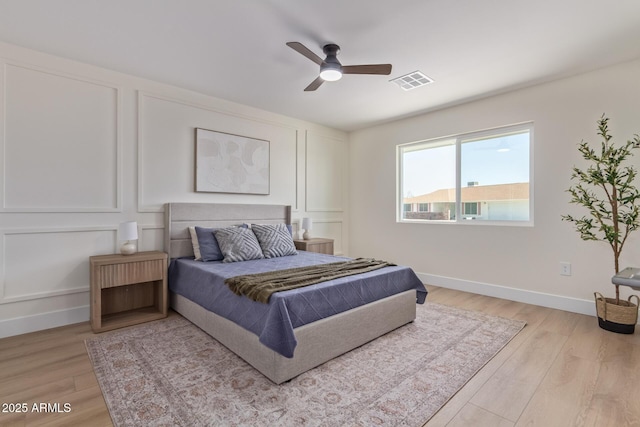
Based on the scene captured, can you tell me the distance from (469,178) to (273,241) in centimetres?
289

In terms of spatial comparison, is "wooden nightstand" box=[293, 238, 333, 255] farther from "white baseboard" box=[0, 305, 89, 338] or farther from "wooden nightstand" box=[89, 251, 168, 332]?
"white baseboard" box=[0, 305, 89, 338]

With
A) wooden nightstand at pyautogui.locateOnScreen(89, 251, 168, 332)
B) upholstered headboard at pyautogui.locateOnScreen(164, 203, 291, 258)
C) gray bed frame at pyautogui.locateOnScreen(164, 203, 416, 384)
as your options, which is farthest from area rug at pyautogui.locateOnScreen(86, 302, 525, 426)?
upholstered headboard at pyautogui.locateOnScreen(164, 203, 291, 258)

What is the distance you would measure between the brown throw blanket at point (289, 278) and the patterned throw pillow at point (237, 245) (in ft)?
2.48

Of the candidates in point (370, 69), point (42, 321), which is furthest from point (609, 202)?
point (42, 321)

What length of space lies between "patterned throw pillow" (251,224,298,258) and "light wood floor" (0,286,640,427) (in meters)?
1.86

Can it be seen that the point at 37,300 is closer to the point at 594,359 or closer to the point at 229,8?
the point at 229,8

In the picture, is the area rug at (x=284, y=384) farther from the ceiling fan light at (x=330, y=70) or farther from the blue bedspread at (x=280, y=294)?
the ceiling fan light at (x=330, y=70)

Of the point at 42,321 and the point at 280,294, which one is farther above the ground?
the point at 280,294

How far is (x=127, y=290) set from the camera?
3215mm

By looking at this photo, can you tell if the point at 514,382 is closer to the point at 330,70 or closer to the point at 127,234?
the point at 330,70

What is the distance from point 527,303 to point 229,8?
14.2 ft

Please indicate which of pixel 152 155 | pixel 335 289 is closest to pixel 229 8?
pixel 152 155

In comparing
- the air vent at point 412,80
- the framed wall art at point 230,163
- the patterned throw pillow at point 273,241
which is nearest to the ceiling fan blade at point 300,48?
the air vent at point 412,80

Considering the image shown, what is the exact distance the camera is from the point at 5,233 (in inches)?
104
